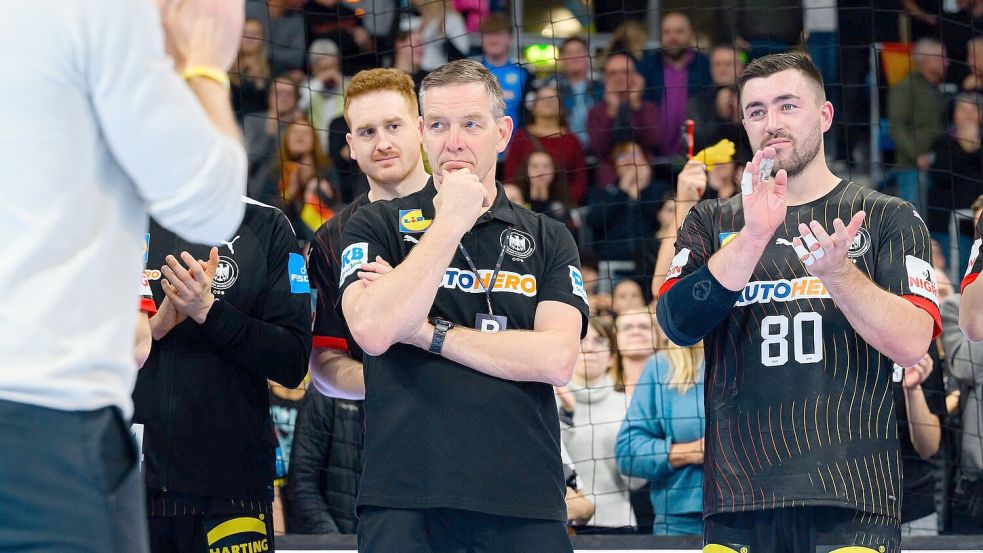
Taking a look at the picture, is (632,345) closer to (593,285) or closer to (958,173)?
(593,285)

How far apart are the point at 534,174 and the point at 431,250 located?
4580 millimetres

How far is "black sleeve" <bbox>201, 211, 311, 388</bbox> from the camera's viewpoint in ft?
13.1

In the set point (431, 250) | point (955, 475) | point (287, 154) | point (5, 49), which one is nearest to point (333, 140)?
point (287, 154)

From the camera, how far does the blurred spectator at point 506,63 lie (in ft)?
26.4

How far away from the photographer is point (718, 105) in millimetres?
8211

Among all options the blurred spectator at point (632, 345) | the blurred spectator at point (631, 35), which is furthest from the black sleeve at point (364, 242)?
the blurred spectator at point (631, 35)

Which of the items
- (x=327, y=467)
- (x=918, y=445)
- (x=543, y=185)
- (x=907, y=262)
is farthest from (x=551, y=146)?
(x=907, y=262)

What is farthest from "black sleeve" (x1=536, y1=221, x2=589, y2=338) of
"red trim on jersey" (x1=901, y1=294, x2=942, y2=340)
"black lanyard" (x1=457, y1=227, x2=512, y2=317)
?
"red trim on jersey" (x1=901, y1=294, x2=942, y2=340)

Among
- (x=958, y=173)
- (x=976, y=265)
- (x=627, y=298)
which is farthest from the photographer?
(x=958, y=173)

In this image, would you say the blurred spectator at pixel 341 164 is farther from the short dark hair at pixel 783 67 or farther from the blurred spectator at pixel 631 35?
the short dark hair at pixel 783 67

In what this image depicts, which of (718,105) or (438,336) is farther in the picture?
(718,105)

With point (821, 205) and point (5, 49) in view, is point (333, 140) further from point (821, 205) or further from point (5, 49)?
point (5, 49)

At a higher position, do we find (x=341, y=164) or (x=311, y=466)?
(x=341, y=164)

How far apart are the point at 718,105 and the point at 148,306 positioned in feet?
16.9
